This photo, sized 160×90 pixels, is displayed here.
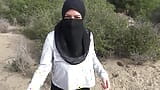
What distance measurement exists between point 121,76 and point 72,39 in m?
3.79

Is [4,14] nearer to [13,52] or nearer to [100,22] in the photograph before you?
[13,52]

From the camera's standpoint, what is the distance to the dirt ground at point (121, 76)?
729cm

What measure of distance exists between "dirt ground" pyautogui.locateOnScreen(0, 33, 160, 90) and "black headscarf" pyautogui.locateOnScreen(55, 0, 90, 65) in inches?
129

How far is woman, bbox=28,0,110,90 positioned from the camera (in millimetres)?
3850

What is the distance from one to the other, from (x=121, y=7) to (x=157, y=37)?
773cm

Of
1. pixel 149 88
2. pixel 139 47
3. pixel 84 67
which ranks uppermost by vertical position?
pixel 84 67

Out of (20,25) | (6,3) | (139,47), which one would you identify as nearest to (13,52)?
(139,47)

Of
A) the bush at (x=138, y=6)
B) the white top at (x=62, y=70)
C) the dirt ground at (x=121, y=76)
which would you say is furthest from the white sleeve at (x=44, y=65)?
the bush at (x=138, y=6)

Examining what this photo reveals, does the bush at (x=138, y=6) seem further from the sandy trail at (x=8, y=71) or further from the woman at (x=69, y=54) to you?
the woman at (x=69, y=54)

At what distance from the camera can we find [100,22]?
8320 millimetres

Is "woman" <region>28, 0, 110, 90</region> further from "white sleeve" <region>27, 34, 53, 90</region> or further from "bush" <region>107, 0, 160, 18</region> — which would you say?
"bush" <region>107, 0, 160, 18</region>

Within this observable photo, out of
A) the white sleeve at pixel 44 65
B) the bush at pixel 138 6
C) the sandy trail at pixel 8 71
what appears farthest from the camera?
the bush at pixel 138 6

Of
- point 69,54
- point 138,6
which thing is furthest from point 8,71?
point 138,6

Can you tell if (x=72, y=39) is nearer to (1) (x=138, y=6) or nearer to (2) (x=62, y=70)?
(2) (x=62, y=70)
